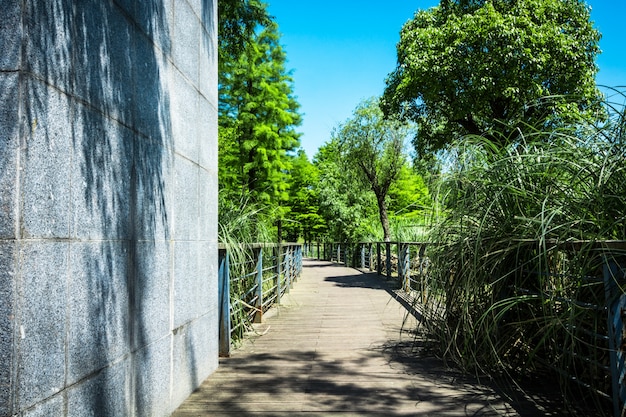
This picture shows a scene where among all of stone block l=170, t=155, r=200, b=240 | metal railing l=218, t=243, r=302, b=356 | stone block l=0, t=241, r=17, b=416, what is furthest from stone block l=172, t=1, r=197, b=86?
stone block l=0, t=241, r=17, b=416

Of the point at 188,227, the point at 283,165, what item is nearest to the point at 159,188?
the point at 188,227

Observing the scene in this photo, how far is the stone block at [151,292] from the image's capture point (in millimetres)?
2555

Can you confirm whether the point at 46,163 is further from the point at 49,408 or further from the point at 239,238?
the point at 239,238

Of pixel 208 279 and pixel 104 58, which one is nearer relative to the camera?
pixel 104 58

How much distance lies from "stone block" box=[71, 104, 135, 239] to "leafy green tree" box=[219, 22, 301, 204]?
16905mm

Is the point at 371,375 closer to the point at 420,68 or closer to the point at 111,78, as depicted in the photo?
the point at 111,78

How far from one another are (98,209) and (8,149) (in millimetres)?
582

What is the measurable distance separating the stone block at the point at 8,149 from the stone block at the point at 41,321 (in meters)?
0.10

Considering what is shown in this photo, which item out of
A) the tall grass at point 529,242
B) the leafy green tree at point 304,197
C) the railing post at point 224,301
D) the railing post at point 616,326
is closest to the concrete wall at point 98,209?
the railing post at point 224,301

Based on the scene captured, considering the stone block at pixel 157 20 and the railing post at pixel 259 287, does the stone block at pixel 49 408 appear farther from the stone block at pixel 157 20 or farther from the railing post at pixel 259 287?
the railing post at pixel 259 287

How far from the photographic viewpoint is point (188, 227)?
3.46 m

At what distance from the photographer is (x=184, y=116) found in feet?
11.3

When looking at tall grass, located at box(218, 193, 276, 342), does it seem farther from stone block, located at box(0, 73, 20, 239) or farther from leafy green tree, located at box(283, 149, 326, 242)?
leafy green tree, located at box(283, 149, 326, 242)

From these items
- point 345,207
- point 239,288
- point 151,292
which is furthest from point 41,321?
point 345,207
